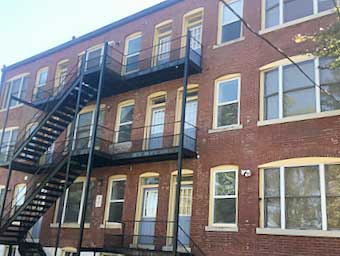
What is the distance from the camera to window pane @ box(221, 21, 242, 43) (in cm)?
1430

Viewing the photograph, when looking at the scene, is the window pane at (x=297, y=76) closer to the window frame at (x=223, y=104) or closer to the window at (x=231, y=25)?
the window frame at (x=223, y=104)

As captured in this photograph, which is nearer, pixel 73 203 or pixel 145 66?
pixel 145 66

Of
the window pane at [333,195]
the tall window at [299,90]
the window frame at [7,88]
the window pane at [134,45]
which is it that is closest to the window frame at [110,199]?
the window pane at [134,45]

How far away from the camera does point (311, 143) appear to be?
11211mm

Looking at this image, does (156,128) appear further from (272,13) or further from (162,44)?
(272,13)

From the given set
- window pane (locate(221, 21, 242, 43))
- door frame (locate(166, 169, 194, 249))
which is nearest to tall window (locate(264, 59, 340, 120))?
window pane (locate(221, 21, 242, 43))

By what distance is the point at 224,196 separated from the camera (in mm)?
12586

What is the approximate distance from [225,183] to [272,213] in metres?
1.89

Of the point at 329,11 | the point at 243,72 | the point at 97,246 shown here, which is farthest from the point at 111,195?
the point at 329,11

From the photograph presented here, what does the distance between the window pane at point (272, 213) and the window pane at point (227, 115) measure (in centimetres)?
293

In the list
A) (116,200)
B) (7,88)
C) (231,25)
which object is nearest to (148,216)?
(116,200)

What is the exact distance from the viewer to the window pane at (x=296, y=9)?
42.0ft

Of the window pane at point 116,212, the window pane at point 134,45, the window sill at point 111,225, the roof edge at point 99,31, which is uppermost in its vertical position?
the roof edge at point 99,31

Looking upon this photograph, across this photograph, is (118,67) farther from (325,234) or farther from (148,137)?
(325,234)
